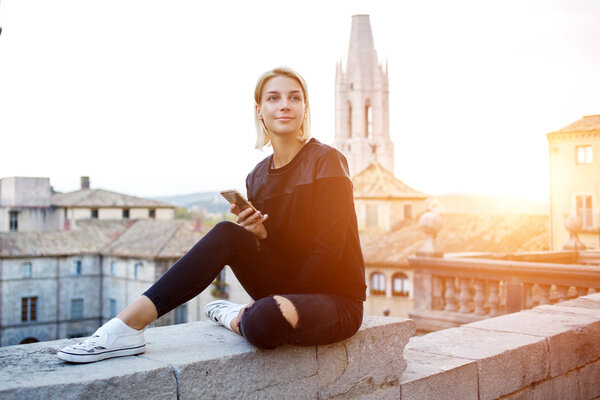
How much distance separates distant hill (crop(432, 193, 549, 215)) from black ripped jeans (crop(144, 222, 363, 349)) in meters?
34.0

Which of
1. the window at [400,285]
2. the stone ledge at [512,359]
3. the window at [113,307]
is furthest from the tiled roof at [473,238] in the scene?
the stone ledge at [512,359]

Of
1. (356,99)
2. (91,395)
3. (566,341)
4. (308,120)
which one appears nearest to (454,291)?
(566,341)

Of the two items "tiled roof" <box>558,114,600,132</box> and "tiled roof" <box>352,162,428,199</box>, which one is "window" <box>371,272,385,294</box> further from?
"tiled roof" <box>558,114,600,132</box>

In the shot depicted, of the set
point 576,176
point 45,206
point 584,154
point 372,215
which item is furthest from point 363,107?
point 584,154

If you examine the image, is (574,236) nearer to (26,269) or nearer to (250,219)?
(250,219)

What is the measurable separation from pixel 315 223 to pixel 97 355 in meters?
1.18

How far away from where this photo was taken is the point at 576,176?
A: 1934 centimetres

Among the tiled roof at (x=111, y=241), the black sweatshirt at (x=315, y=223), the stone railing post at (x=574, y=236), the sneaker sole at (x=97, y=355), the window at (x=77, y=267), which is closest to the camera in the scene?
the sneaker sole at (x=97, y=355)

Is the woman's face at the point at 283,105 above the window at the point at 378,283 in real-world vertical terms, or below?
above

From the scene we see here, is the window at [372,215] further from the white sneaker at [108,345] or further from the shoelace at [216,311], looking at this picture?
the white sneaker at [108,345]

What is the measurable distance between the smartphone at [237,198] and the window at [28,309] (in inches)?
1683

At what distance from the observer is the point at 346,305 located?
10.2 feet

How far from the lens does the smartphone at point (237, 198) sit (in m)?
3.06

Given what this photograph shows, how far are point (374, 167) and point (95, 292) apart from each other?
21.4 m
